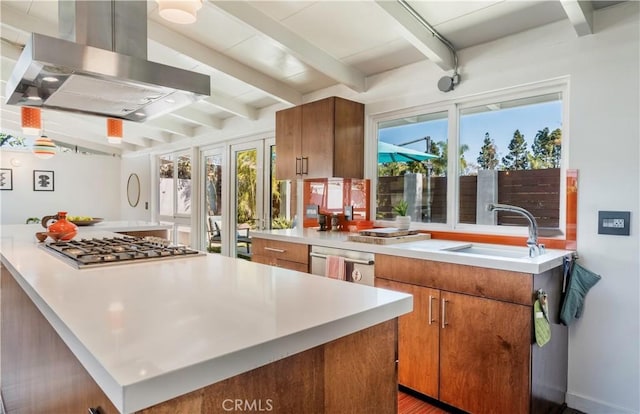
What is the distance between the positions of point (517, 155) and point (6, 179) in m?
8.81

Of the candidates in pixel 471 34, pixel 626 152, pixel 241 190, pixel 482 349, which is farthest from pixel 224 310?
pixel 241 190

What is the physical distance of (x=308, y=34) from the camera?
278 cm

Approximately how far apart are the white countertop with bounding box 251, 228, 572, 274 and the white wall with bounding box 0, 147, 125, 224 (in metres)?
7.01

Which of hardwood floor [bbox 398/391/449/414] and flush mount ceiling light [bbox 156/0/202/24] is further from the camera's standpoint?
hardwood floor [bbox 398/391/449/414]

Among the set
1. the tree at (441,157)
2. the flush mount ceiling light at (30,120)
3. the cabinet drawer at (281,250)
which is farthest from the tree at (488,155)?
the flush mount ceiling light at (30,120)

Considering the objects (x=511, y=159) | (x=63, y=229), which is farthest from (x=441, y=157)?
(x=63, y=229)

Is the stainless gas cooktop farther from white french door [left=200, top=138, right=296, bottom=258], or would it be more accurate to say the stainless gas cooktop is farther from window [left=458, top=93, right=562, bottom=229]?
white french door [left=200, top=138, right=296, bottom=258]

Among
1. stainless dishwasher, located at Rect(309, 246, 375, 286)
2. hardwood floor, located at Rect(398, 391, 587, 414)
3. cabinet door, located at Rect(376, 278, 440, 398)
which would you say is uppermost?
stainless dishwasher, located at Rect(309, 246, 375, 286)

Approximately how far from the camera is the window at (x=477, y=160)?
Result: 8.01ft

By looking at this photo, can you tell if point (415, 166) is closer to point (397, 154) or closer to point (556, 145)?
point (397, 154)

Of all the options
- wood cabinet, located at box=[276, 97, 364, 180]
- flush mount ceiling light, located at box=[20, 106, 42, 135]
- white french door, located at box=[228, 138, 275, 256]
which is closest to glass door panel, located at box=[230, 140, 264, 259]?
white french door, located at box=[228, 138, 275, 256]

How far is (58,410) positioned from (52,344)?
202 millimetres

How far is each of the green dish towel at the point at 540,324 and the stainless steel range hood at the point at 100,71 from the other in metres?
1.90

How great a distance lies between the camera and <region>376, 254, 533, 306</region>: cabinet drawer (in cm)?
183
